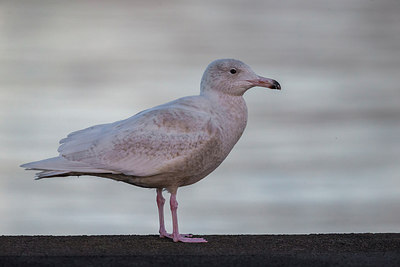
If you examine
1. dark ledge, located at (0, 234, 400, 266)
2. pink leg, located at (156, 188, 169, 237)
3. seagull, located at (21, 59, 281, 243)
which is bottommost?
dark ledge, located at (0, 234, 400, 266)

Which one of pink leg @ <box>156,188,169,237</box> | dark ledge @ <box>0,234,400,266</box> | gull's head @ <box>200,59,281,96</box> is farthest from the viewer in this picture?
gull's head @ <box>200,59,281,96</box>

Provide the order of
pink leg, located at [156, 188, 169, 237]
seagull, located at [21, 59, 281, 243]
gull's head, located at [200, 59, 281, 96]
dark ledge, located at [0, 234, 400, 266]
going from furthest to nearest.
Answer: gull's head, located at [200, 59, 281, 96] → pink leg, located at [156, 188, 169, 237] → seagull, located at [21, 59, 281, 243] → dark ledge, located at [0, 234, 400, 266]

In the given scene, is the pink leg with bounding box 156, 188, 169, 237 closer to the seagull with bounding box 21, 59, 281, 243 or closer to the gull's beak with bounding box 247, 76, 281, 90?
the seagull with bounding box 21, 59, 281, 243

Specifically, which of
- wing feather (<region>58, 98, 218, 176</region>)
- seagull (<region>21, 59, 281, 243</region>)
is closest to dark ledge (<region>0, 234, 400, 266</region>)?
seagull (<region>21, 59, 281, 243</region>)

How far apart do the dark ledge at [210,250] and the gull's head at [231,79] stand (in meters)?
1.77

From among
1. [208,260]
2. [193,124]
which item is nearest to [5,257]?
[208,260]

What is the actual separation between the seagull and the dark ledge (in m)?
0.56

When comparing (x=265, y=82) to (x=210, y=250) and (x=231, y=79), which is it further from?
(x=210, y=250)

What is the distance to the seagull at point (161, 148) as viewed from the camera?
8797mm

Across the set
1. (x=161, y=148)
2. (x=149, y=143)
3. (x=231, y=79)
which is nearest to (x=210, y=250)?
(x=161, y=148)

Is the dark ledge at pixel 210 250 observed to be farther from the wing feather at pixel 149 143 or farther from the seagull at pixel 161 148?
the wing feather at pixel 149 143

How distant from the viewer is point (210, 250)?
26.5ft

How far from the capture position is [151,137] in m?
8.95

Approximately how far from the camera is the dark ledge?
23.9 feet
